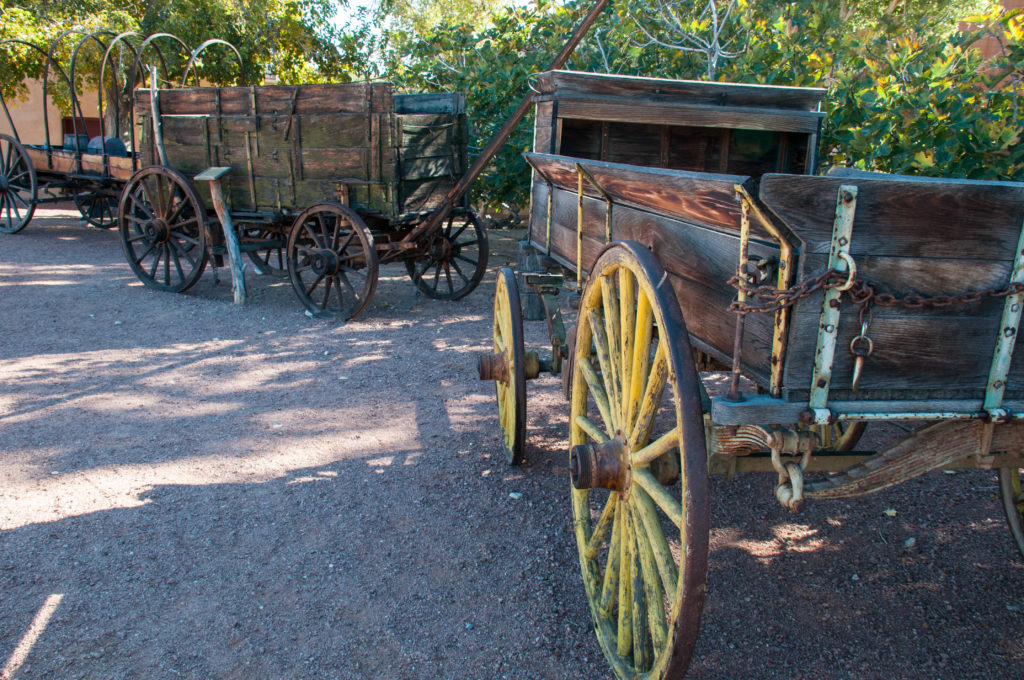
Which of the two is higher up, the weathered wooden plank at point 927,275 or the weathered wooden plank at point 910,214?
the weathered wooden plank at point 910,214

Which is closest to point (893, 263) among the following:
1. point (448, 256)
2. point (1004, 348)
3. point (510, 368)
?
point (1004, 348)

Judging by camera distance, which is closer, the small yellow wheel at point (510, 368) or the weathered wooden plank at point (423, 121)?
the small yellow wheel at point (510, 368)

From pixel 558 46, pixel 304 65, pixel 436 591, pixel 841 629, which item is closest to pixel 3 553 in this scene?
pixel 436 591

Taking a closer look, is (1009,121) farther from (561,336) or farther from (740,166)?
(561,336)

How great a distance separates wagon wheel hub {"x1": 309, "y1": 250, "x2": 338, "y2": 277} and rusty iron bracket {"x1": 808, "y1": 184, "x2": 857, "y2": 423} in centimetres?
511

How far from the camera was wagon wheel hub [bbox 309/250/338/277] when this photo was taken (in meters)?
6.27

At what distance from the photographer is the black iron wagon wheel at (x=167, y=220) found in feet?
22.7

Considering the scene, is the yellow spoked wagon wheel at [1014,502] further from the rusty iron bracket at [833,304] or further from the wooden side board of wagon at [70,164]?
the wooden side board of wagon at [70,164]

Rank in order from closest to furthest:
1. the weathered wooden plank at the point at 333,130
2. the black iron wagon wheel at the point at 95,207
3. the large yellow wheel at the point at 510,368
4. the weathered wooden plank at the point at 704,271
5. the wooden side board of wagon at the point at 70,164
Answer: the weathered wooden plank at the point at 704,271 < the large yellow wheel at the point at 510,368 < the weathered wooden plank at the point at 333,130 < the wooden side board of wagon at the point at 70,164 < the black iron wagon wheel at the point at 95,207

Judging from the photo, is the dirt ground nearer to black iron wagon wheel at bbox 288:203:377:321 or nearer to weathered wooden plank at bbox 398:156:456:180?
black iron wagon wheel at bbox 288:203:377:321

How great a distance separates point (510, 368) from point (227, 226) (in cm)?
432

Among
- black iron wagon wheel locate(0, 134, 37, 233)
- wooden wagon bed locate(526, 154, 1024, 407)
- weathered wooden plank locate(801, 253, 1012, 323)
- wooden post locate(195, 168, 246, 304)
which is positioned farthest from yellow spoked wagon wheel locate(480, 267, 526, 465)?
black iron wagon wheel locate(0, 134, 37, 233)

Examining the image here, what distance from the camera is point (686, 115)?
13.4ft

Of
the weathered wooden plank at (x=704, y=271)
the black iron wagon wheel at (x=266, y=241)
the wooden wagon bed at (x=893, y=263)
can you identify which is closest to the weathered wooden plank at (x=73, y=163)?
the black iron wagon wheel at (x=266, y=241)
